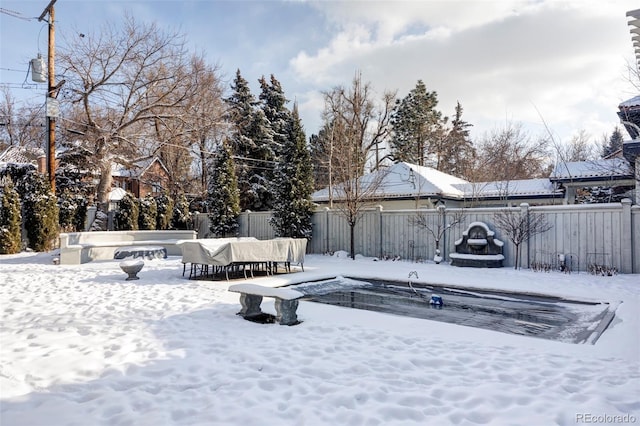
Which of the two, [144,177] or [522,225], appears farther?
[144,177]

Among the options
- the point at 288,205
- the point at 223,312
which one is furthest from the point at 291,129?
the point at 223,312

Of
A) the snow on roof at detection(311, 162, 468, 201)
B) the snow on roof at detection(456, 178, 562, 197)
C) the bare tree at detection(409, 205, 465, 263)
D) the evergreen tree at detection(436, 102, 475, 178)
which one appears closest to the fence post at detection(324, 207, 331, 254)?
the snow on roof at detection(311, 162, 468, 201)

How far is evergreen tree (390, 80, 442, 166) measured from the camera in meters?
29.3

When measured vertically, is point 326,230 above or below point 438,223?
below

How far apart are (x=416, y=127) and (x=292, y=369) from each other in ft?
93.0

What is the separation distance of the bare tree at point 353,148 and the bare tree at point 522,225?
15.7 feet

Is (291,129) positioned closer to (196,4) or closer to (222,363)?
(196,4)

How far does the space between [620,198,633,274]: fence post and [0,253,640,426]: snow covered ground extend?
336 centimetres

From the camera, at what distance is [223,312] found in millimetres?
5887

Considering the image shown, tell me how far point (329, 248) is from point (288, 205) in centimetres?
223

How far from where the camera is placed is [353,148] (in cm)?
1647

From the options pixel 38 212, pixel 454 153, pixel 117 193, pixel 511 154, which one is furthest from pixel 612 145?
pixel 117 193

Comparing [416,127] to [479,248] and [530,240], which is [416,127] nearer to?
[479,248]

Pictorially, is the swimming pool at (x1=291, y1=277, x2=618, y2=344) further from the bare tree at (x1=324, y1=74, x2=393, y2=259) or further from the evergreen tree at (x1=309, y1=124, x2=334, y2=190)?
the evergreen tree at (x1=309, y1=124, x2=334, y2=190)
